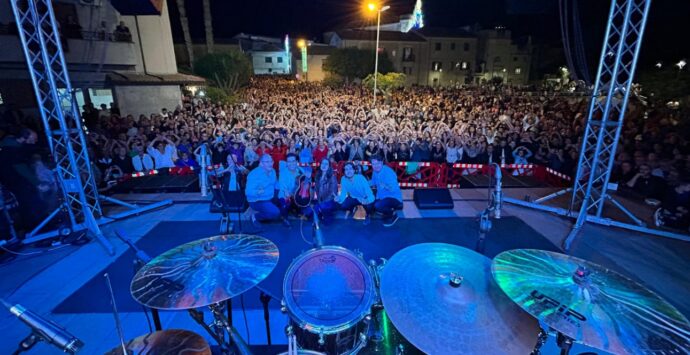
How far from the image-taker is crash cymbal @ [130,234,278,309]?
218 centimetres

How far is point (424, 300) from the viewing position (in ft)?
7.29

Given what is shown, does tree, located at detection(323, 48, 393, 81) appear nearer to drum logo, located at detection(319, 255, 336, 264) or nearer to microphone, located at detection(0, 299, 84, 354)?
Answer: drum logo, located at detection(319, 255, 336, 264)

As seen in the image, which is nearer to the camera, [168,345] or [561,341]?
[168,345]

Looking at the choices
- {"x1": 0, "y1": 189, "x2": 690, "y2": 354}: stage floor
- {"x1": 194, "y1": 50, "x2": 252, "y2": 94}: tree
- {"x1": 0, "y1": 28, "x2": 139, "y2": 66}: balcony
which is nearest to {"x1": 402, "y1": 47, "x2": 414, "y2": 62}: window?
{"x1": 194, "y1": 50, "x2": 252, "y2": 94}: tree

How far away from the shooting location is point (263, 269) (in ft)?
8.08

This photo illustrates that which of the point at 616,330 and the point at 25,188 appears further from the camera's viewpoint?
the point at 25,188

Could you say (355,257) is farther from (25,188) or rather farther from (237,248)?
(25,188)

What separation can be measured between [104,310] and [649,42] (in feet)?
83.5

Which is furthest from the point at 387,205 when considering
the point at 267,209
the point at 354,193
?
the point at 267,209

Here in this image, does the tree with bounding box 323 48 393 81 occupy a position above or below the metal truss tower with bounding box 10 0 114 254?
above

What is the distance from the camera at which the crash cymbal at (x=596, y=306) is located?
183 centimetres

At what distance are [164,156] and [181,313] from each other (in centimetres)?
612

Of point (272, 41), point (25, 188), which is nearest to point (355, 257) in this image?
point (25, 188)

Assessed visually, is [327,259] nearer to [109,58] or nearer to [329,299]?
[329,299]
